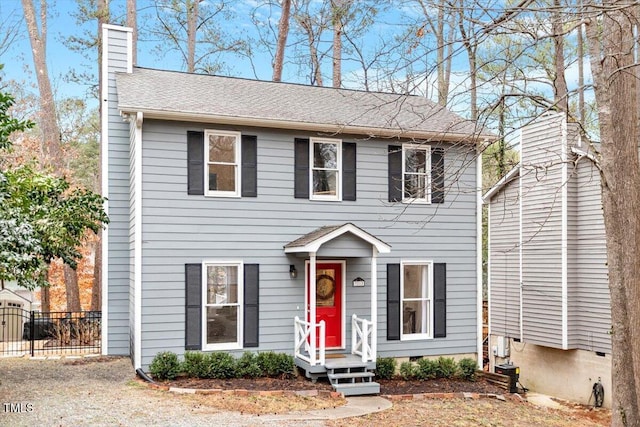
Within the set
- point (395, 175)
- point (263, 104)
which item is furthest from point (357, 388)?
point (263, 104)

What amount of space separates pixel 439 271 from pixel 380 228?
1.72 metres

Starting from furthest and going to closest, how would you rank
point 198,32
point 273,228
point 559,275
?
point 198,32 → point 559,275 → point 273,228

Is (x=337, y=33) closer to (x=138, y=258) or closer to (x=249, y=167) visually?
(x=249, y=167)

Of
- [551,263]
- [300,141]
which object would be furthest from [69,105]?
[551,263]

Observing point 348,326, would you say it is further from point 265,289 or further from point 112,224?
point 112,224

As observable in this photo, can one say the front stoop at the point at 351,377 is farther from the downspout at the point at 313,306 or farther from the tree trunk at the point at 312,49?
the tree trunk at the point at 312,49

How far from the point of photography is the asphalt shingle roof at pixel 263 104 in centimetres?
1136

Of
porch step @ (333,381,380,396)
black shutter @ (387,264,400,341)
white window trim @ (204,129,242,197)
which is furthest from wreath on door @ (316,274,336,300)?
white window trim @ (204,129,242,197)

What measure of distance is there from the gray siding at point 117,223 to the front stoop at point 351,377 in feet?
16.5

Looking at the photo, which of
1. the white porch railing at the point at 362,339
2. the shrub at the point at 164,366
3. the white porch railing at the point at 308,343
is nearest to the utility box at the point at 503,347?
the white porch railing at the point at 362,339

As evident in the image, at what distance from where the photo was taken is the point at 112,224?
13211mm

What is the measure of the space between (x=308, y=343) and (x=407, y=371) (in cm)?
242

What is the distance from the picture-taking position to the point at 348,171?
12648 millimetres

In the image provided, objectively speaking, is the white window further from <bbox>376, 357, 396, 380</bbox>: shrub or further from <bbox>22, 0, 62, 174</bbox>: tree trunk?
<bbox>22, 0, 62, 174</bbox>: tree trunk
